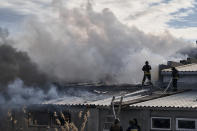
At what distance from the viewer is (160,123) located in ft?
54.3

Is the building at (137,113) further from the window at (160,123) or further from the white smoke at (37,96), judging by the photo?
the white smoke at (37,96)

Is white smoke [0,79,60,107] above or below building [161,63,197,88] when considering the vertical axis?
below

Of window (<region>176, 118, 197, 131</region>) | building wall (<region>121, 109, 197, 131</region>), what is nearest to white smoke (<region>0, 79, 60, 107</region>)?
building wall (<region>121, 109, 197, 131</region>)

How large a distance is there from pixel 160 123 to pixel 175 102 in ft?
4.28

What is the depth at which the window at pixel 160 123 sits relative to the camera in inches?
646

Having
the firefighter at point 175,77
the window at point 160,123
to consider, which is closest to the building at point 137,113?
the window at point 160,123

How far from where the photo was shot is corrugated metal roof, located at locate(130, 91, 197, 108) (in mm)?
16188

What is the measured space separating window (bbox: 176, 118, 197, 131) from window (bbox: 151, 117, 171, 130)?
421mm

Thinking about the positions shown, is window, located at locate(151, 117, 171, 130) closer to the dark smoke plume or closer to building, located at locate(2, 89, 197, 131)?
building, located at locate(2, 89, 197, 131)

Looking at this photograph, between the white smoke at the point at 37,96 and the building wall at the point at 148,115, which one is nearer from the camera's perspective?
the building wall at the point at 148,115

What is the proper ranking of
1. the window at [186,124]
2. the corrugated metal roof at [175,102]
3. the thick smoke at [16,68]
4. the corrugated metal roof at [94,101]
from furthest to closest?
1. the thick smoke at [16,68]
2. the corrugated metal roof at [94,101]
3. the corrugated metal roof at [175,102]
4. the window at [186,124]

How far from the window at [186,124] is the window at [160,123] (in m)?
0.42

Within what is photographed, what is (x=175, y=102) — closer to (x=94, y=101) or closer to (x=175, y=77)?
(x=175, y=77)

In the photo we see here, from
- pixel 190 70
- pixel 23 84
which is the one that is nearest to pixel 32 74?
pixel 23 84
